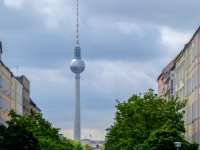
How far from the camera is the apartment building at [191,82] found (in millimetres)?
91625

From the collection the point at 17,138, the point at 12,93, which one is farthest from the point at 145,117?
the point at 12,93

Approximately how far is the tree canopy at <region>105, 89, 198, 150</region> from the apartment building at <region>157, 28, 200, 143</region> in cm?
209

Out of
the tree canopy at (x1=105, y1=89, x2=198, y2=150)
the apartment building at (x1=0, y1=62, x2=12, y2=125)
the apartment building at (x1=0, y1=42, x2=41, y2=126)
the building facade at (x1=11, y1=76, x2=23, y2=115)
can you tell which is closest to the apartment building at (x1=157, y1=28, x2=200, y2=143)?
the tree canopy at (x1=105, y1=89, x2=198, y2=150)

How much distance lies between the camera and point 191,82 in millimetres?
98188

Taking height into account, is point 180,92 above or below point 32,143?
above

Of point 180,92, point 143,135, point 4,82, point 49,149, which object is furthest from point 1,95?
point 143,135

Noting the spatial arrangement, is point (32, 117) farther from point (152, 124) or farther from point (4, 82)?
point (152, 124)

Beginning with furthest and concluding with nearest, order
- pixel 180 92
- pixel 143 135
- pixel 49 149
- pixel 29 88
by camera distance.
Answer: pixel 29 88 → pixel 180 92 → pixel 49 149 → pixel 143 135

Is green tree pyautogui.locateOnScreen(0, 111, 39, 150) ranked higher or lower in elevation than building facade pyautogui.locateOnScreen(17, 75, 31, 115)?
lower

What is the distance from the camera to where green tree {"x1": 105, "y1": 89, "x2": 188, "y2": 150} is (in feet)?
297

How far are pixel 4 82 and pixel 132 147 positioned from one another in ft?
109

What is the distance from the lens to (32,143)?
80.1 meters

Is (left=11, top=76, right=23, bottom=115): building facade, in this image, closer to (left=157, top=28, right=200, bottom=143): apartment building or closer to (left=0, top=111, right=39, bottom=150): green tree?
(left=157, top=28, right=200, bottom=143): apartment building

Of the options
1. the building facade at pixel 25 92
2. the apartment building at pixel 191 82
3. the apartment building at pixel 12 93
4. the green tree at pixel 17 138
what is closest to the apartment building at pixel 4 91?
the apartment building at pixel 12 93
